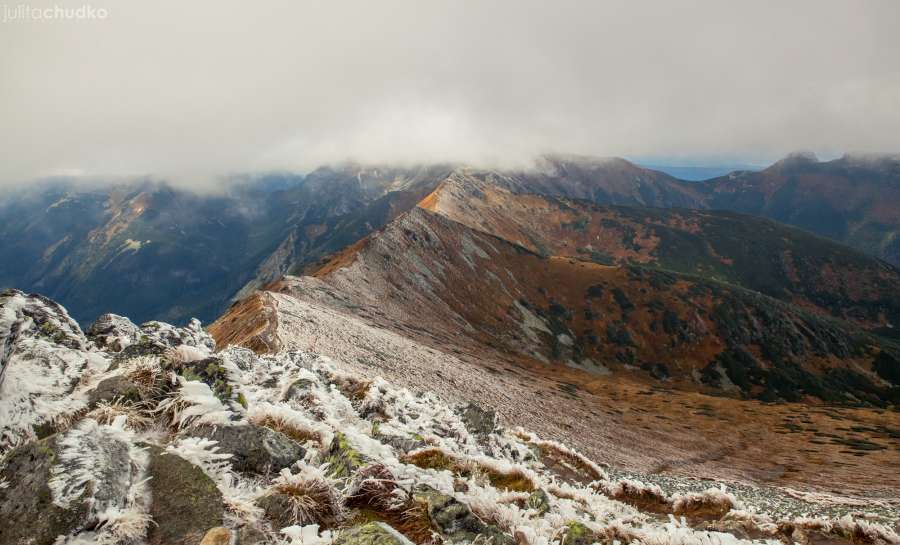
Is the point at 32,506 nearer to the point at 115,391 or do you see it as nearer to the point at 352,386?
the point at 115,391

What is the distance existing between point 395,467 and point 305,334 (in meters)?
56.0

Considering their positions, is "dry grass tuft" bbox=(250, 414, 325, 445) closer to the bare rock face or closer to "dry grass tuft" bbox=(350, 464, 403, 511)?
"dry grass tuft" bbox=(350, 464, 403, 511)

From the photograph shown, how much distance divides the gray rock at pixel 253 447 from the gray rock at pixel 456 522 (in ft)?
9.45

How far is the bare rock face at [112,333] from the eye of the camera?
1485 cm

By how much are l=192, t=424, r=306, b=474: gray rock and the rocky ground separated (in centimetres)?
3

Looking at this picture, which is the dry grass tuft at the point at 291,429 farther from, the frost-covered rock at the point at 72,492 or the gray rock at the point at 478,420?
the gray rock at the point at 478,420

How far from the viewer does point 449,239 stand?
590 feet

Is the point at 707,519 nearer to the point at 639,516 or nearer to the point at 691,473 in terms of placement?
the point at 639,516

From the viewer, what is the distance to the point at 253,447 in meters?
9.16

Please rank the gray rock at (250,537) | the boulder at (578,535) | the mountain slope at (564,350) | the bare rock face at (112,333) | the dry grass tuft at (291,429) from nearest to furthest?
the gray rock at (250,537), the boulder at (578,535), the dry grass tuft at (291,429), the bare rock face at (112,333), the mountain slope at (564,350)

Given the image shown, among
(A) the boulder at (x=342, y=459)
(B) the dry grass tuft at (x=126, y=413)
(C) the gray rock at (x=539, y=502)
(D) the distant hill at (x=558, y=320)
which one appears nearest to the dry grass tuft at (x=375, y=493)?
(A) the boulder at (x=342, y=459)

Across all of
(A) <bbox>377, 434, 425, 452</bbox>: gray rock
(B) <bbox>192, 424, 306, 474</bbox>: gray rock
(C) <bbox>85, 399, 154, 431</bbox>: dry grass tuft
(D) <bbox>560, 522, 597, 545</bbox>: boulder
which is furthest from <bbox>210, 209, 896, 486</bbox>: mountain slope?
(D) <bbox>560, 522, 597, 545</bbox>: boulder

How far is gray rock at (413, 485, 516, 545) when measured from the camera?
7.70m

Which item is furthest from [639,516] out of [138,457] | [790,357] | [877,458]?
[790,357]
